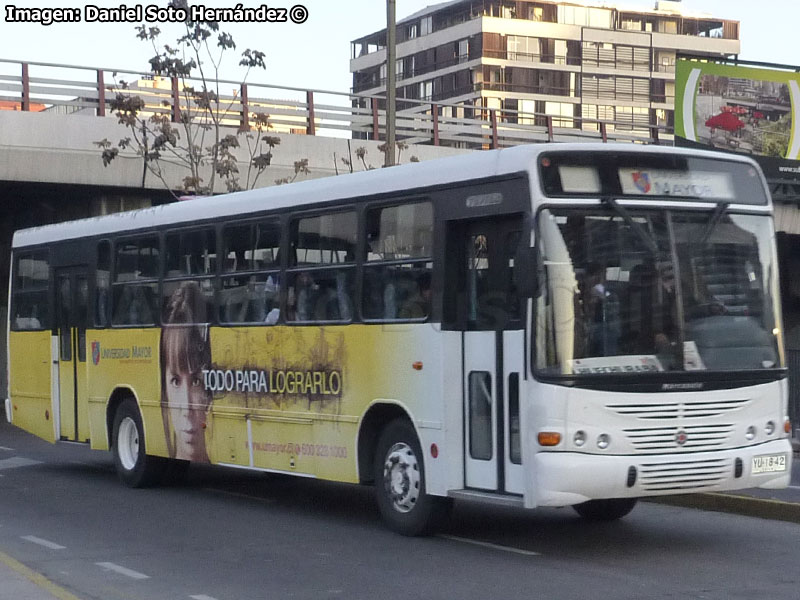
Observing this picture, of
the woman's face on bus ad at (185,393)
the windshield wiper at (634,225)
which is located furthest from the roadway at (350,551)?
the windshield wiper at (634,225)

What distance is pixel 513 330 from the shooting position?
1003 centimetres

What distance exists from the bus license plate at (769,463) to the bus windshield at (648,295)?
0.63m

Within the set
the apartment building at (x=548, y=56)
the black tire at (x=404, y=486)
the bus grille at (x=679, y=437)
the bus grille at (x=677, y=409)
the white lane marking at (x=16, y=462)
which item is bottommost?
the white lane marking at (x=16, y=462)

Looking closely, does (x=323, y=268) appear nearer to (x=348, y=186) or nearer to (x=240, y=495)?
(x=348, y=186)

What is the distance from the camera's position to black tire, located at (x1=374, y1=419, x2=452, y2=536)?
Result: 1089 cm

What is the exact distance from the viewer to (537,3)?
101 metres

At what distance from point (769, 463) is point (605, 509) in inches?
79.4

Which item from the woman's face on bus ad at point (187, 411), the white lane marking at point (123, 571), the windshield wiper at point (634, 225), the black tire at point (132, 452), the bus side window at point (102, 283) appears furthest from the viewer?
the bus side window at point (102, 283)

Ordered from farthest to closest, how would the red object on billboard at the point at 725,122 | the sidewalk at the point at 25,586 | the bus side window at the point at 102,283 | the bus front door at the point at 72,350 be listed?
→ the red object on billboard at the point at 725,122 → the bus front door at the point at 72,350 → the bus side window at the point at 102,283 → the sidewalk at the point at 25,586

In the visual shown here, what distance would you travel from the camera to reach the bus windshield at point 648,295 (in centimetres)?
970

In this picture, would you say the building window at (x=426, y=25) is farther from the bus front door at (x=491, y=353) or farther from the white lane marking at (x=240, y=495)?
the bus front door at (x=491, y=353)

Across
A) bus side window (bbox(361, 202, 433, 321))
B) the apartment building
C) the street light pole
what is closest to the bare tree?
the street light pole

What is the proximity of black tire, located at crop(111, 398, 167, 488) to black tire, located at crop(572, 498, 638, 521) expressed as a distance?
5.29 metres

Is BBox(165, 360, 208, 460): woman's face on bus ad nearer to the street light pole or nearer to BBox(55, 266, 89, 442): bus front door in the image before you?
BBox(55, 266, 89, 442): bus front door
